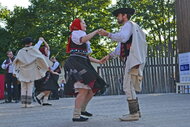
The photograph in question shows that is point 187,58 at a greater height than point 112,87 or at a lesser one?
greater

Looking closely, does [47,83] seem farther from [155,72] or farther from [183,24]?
[183,24]

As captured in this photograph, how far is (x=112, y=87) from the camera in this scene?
17844 millimetres

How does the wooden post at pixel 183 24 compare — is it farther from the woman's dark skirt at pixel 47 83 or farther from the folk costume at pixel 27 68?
the folk costume at pixel 27 68

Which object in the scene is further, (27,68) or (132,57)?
(27,68)

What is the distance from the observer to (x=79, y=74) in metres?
5.54

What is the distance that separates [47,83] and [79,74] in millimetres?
5126

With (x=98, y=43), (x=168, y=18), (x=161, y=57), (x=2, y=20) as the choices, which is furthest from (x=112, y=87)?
(x=2, y=20)

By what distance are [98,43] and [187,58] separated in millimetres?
20558

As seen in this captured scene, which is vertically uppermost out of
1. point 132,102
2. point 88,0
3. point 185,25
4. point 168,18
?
point 88,0

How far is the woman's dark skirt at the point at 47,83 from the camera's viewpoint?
1045cm

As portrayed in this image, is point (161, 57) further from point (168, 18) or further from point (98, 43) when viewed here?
point (98, 43)

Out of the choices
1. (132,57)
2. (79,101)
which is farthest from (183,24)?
(79,101)

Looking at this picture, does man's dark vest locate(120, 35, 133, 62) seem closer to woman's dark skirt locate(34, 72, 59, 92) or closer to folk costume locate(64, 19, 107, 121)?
folk costume locate(64, 19, 107, 121)

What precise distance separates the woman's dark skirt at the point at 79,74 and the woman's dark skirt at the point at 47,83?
189 inches
